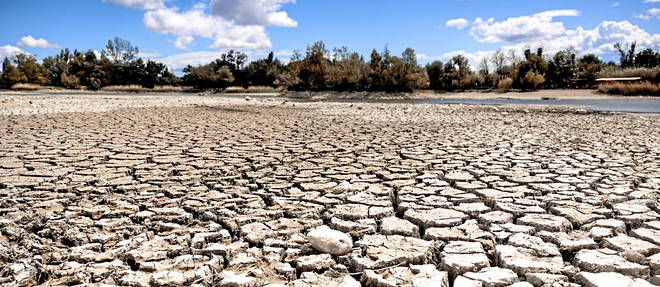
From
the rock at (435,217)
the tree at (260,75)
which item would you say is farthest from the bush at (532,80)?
the rock at (435,217)

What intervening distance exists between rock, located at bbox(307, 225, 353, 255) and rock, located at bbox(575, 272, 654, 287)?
1.09 m

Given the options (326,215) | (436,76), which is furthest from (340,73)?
(326,215)

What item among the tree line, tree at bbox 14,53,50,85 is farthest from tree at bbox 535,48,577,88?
tree at bbox 14,53,50,85

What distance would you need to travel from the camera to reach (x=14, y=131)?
715cm

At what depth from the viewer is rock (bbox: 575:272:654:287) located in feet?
6.25

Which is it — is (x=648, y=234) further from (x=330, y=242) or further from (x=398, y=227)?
(x=330, y=242)

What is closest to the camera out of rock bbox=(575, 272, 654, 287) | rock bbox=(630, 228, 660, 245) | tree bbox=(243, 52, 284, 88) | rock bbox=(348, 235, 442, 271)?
rock bbox=(575, 272, 654, 287)

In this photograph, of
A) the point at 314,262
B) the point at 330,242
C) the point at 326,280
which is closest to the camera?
the point at 326,280

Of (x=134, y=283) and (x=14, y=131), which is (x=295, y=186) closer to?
(x=134, y=283)

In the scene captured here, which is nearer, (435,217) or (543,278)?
(543,278)

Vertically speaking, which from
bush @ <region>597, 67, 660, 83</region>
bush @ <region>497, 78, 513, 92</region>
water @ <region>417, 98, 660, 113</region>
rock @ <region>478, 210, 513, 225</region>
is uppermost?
bush @ <region>597, 67, 660, 83</region>

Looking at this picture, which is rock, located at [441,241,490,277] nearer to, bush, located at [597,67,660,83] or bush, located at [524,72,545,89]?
bush, located at [597,67,660,83]

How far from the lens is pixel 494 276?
6.63 feet

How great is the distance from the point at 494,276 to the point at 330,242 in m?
0.81
